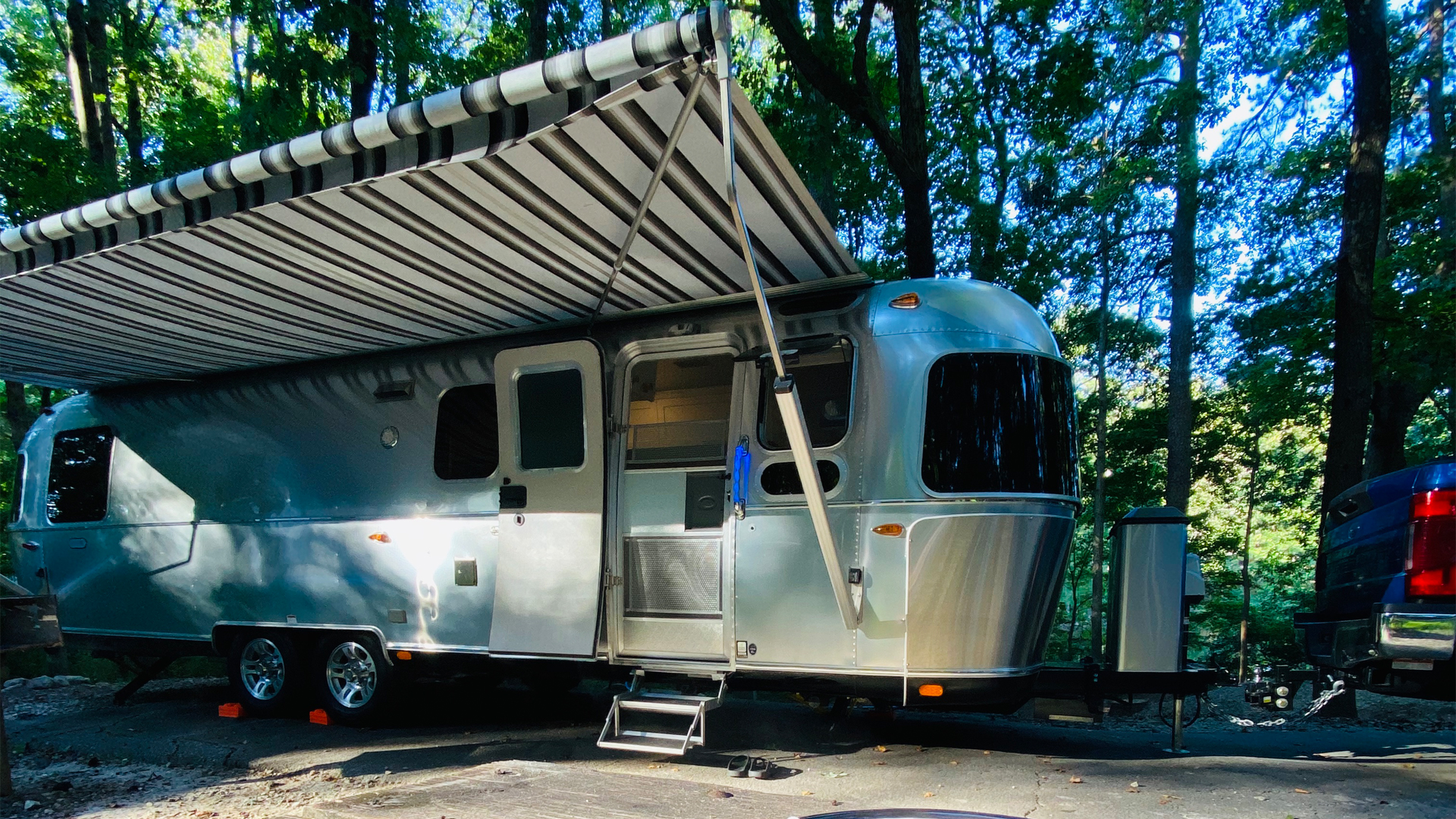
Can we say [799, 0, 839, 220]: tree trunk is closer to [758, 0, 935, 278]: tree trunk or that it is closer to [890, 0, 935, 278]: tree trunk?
[758, 0, 935, 278]: tree trunk

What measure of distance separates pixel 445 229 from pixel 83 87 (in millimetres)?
10121

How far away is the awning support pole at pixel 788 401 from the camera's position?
3.42 metres

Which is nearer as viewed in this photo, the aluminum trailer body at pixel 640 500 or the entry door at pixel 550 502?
the aluminum trailer body at pixel 640 500

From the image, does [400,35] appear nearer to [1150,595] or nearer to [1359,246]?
[1150,595]

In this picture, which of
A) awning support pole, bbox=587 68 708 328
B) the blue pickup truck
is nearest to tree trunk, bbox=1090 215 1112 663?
the blue pickup truck

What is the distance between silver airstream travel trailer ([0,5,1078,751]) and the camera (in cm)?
403

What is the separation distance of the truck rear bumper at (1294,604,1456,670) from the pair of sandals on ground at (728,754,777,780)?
293 centimetres

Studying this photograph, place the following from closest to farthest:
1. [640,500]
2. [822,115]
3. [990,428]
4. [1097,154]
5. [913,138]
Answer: [990,428]
[640,500]
[913,138]
[822,115]
[1097,154]

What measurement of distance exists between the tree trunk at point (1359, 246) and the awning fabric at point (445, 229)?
18.4ft

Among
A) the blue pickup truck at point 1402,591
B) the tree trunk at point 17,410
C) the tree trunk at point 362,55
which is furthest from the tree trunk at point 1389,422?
the tree trunk at point 17,410

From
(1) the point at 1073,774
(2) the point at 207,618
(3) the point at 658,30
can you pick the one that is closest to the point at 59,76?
(2) the point at 207,618

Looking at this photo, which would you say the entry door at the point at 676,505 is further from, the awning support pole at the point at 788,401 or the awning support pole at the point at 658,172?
the awning support pole at the point at 788,401

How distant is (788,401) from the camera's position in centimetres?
417

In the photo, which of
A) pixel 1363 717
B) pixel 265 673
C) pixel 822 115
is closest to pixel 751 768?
pixel 265 673
